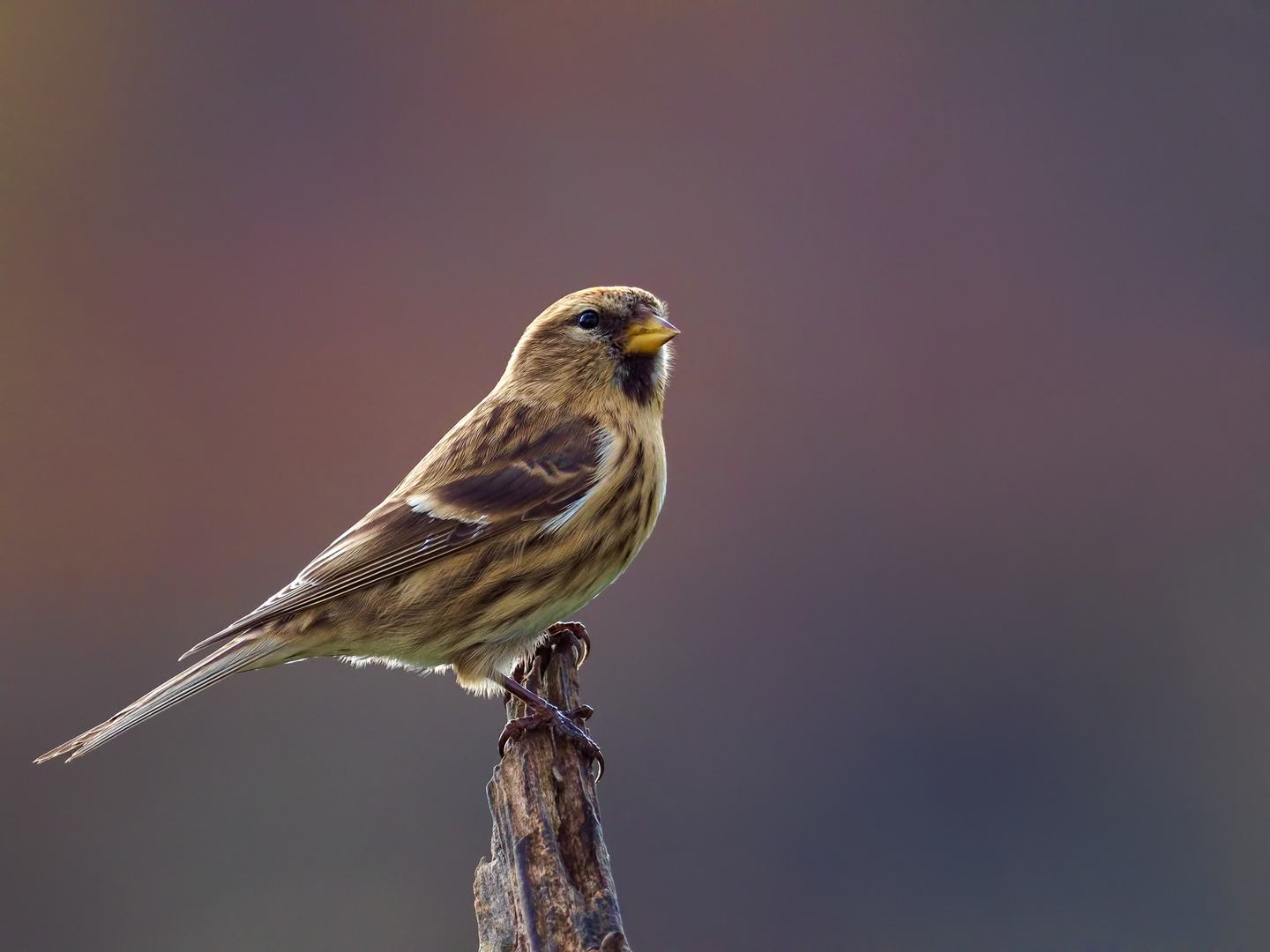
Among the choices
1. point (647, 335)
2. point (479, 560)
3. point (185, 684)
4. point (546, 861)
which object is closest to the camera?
point (546, 861)

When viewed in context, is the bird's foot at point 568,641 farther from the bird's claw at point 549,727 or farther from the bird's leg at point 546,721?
the bird's claw at point 549,727

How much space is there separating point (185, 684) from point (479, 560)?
100cm

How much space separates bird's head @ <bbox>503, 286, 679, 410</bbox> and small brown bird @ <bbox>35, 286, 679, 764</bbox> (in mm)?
123

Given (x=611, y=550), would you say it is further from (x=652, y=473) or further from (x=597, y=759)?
(x=597, y=759)

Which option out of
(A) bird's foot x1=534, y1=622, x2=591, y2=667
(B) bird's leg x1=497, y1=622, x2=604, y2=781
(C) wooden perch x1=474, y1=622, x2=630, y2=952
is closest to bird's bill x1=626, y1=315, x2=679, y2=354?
(A) bird's foot x1=534, y1=622, x2=591, y2=667

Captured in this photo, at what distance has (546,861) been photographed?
3.17 metres

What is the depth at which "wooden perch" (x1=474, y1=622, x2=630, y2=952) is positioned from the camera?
2.98 metres

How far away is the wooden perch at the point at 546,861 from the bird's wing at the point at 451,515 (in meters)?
0.73

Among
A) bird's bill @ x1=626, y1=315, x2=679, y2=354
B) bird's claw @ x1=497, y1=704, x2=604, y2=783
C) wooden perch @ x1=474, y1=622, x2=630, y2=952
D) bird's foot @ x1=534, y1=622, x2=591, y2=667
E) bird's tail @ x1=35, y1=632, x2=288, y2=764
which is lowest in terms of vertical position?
wooden perch @ x1=474, y1=622, x2=630, y2=952

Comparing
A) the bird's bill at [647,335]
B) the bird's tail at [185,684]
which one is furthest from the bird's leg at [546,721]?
the bird's bill at [647,335]

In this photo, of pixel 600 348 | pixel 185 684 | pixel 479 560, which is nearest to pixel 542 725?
pixel 479 560

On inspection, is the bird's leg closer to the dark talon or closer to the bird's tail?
the dark talon

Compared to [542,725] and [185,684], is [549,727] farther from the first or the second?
[185,684]

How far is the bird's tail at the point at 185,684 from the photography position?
3.60 metres
